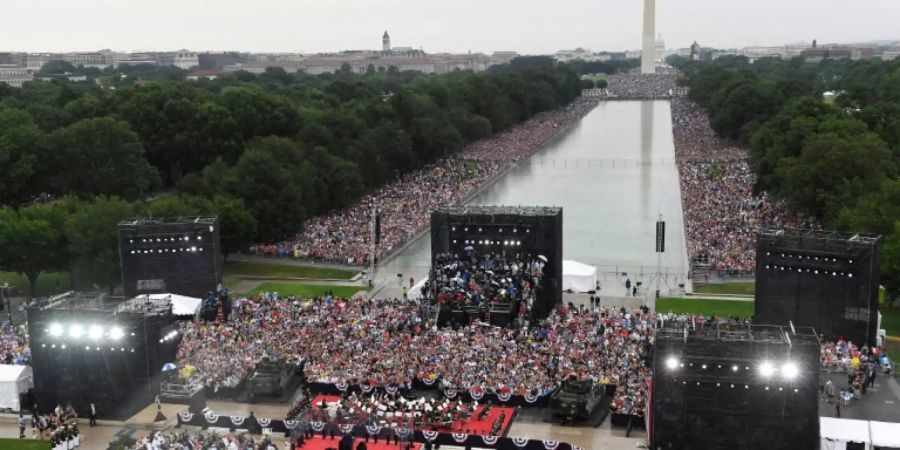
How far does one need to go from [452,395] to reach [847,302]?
1600cm

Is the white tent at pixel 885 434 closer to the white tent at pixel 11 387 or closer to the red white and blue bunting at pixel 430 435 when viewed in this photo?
the red white and blue bunting at pixel 430 435

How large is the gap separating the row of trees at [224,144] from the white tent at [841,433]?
1492 inches

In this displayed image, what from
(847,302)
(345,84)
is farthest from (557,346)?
(345,84)

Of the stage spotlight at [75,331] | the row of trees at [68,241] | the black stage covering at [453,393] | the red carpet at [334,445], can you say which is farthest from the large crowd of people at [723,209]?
the stage spotlight at [75,331]

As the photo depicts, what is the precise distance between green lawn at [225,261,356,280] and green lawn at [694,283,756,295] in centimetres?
1868

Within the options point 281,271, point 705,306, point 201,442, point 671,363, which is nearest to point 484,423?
point 671,363

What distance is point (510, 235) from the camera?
4072 cm

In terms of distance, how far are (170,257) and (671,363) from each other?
25026 millimetres

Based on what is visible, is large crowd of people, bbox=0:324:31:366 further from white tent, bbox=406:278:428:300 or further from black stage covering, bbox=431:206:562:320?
black stage covering, bbox=431:206:562:320

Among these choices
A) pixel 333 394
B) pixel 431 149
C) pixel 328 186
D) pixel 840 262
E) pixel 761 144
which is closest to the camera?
pixel 333 394

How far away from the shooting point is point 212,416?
28.9 m

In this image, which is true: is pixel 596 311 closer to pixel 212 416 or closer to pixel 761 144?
pixel 212 416

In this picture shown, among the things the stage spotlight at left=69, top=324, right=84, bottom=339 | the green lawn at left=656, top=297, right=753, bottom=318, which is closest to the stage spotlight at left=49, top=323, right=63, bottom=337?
the stage spotlight at left=69, top=324, right=84, bottom=339

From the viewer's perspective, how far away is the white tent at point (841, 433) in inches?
987
